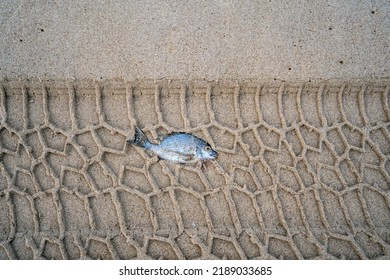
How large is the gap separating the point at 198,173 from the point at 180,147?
0.70ft

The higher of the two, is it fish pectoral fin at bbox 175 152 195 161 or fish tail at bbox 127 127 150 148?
fish tail at bbox 127 127 150 148

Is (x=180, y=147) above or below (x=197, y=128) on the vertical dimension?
below

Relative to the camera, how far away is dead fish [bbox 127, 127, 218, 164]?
2.42 meters

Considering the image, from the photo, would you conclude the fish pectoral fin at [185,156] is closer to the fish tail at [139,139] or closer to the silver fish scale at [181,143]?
the silver fish scale at [181,143]

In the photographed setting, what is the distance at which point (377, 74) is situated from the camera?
8.57 feet

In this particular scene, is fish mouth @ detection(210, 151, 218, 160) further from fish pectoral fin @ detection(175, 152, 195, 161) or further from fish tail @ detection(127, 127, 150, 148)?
fish tail @ detection(127, 127, 150, 148)

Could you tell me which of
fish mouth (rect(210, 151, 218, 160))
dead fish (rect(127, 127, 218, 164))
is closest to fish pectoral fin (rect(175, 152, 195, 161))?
dead fish (rect(127, 127, 218, 164))

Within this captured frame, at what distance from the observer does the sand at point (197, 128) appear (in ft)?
7.91

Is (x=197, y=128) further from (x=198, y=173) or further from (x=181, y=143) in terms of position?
(x=198, y=173)

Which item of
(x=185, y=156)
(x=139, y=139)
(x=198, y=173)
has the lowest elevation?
(x=198, y=173)

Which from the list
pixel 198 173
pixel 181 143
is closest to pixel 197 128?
pixel 181 143

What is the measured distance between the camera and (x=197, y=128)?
2508 millimetres

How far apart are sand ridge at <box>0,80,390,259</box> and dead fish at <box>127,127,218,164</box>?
0.07 metres

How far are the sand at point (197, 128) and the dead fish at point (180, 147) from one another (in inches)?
2.5
